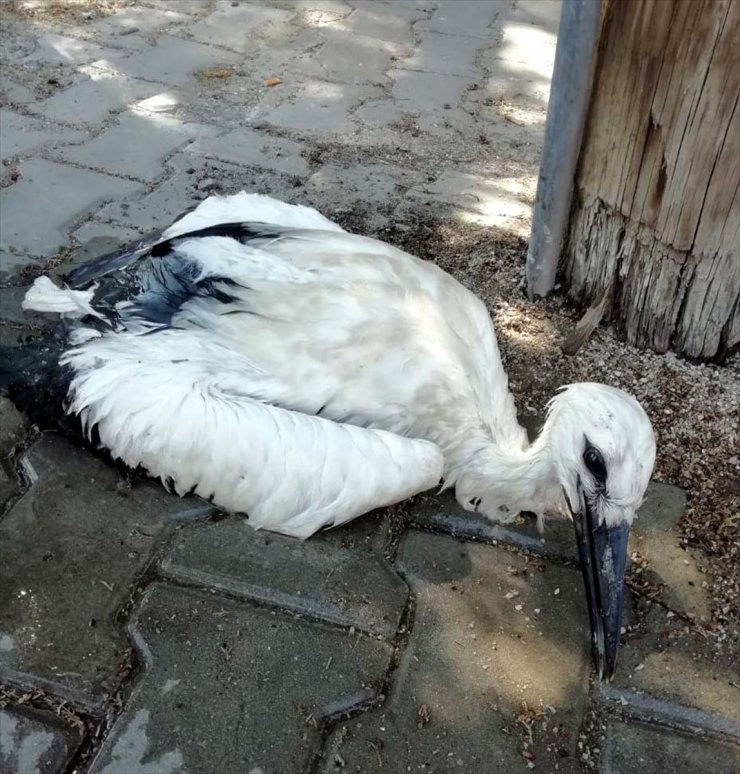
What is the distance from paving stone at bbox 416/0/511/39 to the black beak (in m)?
4.84

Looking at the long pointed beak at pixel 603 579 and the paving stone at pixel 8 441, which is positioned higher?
the long pointed beak at pixel 603 579

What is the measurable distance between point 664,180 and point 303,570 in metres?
1.88

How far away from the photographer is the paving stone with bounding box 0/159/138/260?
3.99 m

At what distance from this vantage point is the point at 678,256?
10.5 feet

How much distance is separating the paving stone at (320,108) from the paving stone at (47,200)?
3.86 ft

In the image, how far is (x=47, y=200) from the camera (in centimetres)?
425

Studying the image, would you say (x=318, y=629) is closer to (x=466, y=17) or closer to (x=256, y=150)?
(x=256, y=150)

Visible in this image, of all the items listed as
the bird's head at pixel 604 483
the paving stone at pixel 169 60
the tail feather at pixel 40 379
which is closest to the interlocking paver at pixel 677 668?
the bird's head at pixel 604 483

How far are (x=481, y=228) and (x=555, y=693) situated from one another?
2.51m

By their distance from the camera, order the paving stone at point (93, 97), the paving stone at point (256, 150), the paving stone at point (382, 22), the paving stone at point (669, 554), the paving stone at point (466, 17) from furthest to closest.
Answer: the paving stone at point (466, 17)
the paving stone at point (382, 22)
the paving stone at point (93, 97)
the paving stone at point (256, 150)
the paving stone at point (669, 554)

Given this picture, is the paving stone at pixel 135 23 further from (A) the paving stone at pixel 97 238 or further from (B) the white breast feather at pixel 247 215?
(B) the white breast feather at pixel 247 215

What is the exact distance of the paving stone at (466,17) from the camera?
6414 mm

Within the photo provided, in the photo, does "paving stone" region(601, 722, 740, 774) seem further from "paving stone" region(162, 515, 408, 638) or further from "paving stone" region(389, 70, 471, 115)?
"paving stone" region(389, 70, 471, 115)

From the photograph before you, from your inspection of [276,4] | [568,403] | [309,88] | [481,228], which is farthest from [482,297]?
[276,4]
